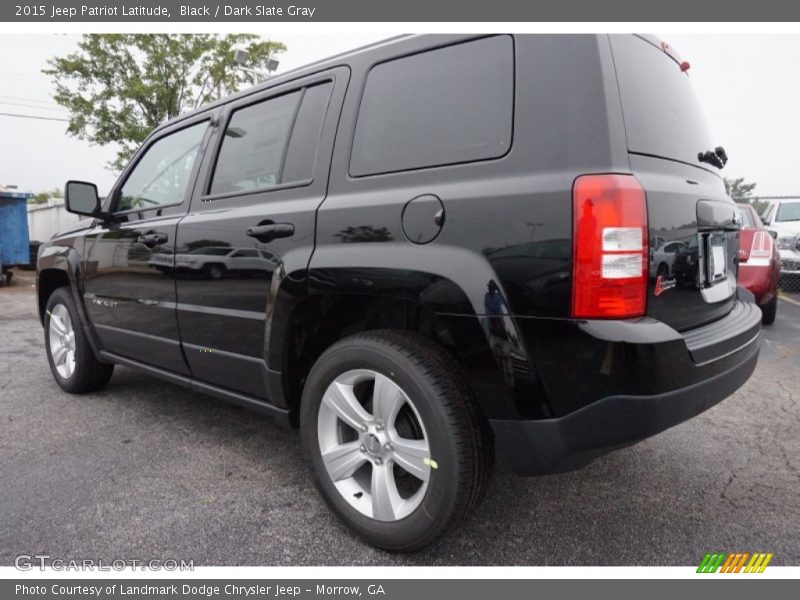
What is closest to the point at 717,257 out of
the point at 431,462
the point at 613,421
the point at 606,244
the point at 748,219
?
the point at 606,244

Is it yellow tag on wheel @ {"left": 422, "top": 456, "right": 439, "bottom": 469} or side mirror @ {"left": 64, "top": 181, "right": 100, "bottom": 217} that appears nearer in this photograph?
yellow tag on wheel @ {"left": 422, "top": 456, "right": 439, "bottom": 469}

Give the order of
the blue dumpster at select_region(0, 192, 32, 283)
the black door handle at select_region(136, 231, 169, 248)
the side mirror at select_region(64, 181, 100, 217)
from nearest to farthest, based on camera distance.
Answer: the black door handle at select_region(136, 231, 169, 248)
the side mirror at select_region(64, 181, 100, 217)
the blue dumpster at select_region(0, 192, 32, 283)

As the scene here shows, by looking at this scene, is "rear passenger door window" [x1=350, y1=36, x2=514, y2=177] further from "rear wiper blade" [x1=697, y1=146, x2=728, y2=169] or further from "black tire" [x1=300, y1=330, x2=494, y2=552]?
"rear wiper blade" [x1=697, y1=146, x2=728, y2=169]

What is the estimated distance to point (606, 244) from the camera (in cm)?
146

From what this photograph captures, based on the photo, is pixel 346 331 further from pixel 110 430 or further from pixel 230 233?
pixel 110 430

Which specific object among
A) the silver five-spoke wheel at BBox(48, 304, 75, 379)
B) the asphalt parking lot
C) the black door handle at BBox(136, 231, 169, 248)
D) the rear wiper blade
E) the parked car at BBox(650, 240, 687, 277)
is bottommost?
the asphalt parking lot

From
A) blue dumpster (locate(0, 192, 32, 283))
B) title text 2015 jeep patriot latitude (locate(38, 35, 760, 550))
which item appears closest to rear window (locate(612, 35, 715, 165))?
title text 2015 jeep patriot latitude (locate(38, 35, 760, 550))

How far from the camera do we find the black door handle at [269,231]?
2.11 meters

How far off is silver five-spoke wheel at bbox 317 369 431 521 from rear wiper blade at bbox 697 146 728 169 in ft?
4.89

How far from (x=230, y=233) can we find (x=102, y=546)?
4.31 feet

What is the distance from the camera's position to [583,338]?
147cm

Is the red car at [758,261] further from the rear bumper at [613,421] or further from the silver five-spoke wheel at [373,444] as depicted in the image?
the silver five-spoke wheel at [373,444]

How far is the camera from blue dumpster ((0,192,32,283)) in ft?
34.5
